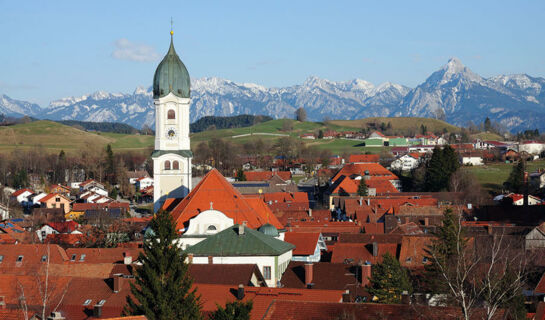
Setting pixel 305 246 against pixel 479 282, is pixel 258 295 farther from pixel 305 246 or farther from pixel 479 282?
pixel 305 246

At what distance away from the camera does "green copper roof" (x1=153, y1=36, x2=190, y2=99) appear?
70062mm

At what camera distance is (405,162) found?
541 feet

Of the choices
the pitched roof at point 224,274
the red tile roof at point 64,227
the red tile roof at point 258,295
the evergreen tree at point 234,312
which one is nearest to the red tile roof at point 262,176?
the red tile roof at point 64,227

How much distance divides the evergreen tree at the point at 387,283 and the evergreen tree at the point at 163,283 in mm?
9404

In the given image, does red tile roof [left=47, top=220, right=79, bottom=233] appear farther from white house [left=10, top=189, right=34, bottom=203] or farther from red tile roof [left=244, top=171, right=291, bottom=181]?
red tile roof [left=244, top=171, right=291, bottom=181]

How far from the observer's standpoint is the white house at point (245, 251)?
48.2 m

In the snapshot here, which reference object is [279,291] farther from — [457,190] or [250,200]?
[457,190]

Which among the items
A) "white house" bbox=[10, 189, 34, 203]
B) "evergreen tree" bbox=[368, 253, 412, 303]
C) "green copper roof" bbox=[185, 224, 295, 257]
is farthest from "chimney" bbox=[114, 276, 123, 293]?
"white house" bbox=[10, 189, 34, 203]

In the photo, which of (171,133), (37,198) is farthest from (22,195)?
(171,133)

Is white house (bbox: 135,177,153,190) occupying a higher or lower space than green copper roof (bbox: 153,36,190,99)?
lower

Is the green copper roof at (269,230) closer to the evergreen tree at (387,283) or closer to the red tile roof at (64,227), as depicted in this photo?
the evergreen tree at (387,283)

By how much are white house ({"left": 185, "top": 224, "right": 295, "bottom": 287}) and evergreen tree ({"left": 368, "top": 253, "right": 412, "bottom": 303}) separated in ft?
27.0

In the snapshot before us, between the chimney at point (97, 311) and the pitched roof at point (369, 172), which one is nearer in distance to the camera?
the chimney at point (97, 311)

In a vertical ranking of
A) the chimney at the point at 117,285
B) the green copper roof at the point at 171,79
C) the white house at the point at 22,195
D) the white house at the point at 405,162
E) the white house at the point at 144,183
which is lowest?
the chimney at the point at 117,285
